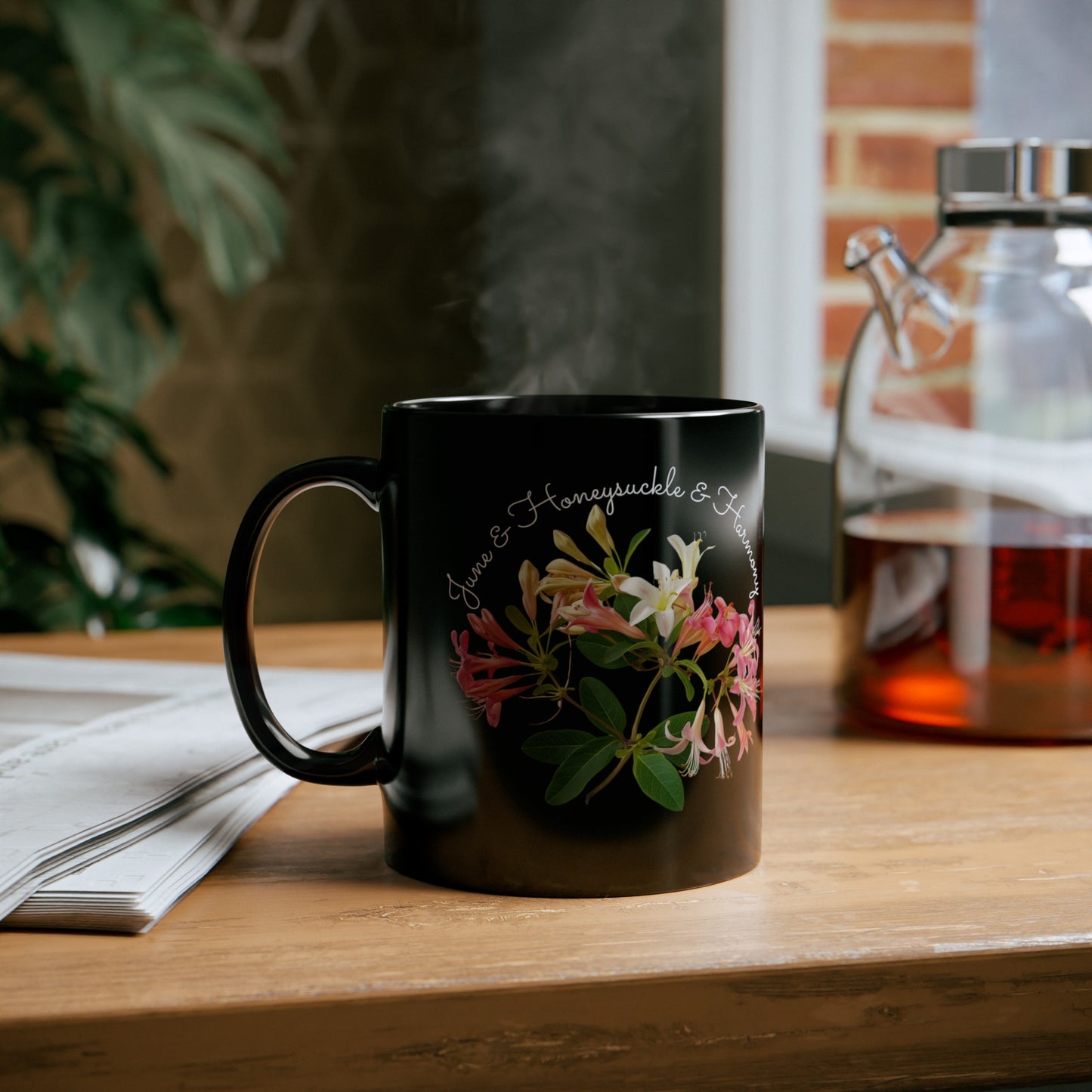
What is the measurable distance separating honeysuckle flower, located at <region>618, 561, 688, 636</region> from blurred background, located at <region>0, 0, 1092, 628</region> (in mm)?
885

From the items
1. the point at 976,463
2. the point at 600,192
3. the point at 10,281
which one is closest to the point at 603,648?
the point at 976,463

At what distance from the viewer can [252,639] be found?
A: 440mm

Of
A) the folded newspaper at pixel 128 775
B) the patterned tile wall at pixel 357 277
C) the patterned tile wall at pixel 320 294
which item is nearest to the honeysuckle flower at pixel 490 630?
the folded newspaper at pixel 128 775

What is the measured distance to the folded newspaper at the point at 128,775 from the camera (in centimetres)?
39

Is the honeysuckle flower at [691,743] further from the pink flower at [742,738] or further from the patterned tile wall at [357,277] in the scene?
the patterned tile wall at [357,277]

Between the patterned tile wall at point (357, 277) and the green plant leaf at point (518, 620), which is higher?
the patterned tile wall at point (357, 277)

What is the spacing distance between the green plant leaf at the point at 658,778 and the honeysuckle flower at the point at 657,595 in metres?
0.04

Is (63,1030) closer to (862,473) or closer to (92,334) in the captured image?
(862,473)

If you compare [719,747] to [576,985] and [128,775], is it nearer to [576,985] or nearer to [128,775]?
[576,985]

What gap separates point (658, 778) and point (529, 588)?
0.23 ft

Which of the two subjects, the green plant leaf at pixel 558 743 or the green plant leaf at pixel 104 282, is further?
the green plant leaf at pixel 104 282

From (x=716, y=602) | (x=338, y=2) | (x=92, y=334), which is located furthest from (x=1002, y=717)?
(x=338, y=2)

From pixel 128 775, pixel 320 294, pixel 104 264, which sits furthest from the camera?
pixel 320 294

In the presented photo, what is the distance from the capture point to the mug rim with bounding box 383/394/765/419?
416 mm
